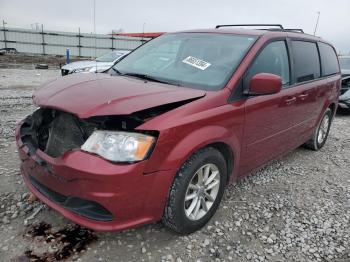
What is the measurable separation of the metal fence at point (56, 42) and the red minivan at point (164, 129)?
2505cm

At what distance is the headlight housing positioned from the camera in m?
2.22

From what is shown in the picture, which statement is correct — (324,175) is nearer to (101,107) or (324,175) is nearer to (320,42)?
(320,42)

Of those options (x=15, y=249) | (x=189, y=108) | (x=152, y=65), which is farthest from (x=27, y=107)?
(x=189, y=108)

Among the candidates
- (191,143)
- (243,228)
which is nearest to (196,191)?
(191,143)

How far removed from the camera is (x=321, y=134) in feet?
17.8

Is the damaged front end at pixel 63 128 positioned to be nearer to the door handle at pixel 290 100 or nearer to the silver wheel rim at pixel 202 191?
the silver wheel rim at pixel 202 191

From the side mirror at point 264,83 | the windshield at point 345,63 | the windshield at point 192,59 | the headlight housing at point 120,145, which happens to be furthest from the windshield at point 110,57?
the headlight housing at point 120,145

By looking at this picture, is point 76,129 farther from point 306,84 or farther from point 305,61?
point 305,61

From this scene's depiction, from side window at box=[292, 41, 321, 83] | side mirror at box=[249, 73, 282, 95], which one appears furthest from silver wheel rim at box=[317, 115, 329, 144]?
side mirror at box=[249, 73, 282, 95]

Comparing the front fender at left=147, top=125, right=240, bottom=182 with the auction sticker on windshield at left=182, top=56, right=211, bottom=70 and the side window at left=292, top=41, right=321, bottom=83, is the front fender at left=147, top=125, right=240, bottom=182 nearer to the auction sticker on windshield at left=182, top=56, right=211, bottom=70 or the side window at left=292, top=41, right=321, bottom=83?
the auction sticker on windshield at left=182, top=56, right=211, bottom=70

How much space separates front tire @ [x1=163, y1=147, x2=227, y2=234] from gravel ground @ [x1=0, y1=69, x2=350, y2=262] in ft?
0.51

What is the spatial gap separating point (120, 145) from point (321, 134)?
13.8 feet

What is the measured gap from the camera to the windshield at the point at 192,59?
2.99 metres

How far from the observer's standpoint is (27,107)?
7.05 m
